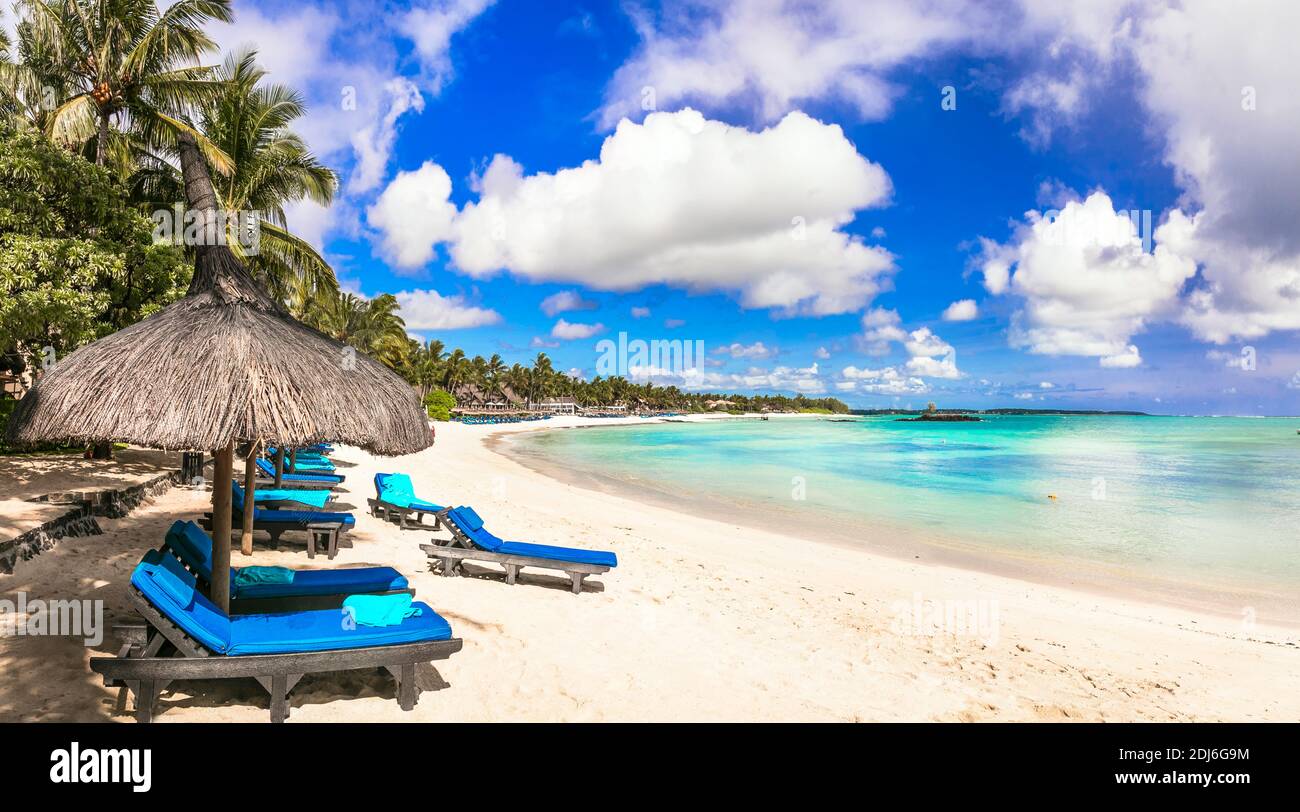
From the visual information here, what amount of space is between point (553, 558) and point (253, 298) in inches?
170

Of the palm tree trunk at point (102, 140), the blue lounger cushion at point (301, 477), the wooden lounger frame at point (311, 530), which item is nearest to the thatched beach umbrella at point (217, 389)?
Result: the wooden lounger frame at point (311, 530)

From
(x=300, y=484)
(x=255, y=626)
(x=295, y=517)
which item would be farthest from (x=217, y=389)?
(x=300, y=484)

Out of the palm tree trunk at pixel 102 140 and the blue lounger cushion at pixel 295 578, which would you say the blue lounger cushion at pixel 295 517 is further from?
the palm tree trunk at pixel 102 140

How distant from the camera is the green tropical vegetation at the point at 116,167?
8.98m

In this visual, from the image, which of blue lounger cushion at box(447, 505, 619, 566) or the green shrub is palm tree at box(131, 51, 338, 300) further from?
the green shrub

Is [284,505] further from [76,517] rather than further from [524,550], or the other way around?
[524,550]

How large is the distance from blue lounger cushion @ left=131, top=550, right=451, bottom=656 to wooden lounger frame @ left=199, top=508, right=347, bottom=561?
3.59 m

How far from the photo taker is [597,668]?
500cm

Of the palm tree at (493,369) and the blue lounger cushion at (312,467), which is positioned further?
the palm tree at (493,369)

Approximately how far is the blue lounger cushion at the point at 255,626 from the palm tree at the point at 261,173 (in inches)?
528

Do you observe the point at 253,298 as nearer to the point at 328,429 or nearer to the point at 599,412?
the point at 328,429

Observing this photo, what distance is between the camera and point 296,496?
9.69 metres

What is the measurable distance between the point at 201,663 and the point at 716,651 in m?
3.96

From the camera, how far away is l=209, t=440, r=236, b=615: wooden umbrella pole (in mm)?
4359
